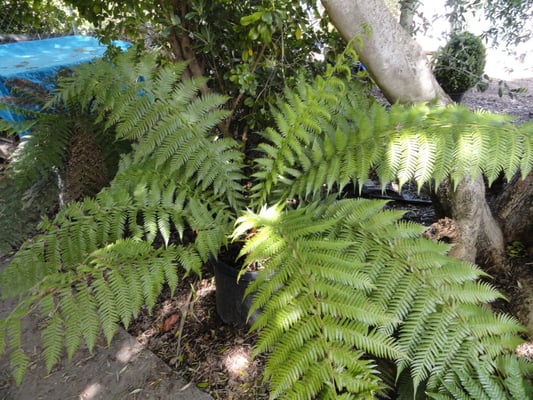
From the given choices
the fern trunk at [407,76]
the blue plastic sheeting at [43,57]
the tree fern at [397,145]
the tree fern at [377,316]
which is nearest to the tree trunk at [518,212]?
the fern trunk at [407,76]

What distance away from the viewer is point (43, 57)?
11.7ft

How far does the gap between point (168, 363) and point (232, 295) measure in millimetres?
501

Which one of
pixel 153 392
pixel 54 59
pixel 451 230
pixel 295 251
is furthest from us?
pixel 54 59

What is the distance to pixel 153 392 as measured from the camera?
175cm

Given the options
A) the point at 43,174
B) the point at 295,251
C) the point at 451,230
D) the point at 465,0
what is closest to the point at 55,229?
the point at 43,174

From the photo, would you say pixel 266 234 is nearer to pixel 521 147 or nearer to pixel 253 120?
pixel 521 147

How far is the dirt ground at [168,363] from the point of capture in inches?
68.4

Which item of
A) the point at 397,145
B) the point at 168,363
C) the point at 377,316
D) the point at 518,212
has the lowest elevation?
the point at 168,363

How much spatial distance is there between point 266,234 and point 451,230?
2.97ft

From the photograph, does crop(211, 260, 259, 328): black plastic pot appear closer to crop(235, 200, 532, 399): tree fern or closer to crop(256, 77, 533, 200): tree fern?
crop(256, 77, 533, 200): tree fern

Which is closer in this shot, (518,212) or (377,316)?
(377,316)

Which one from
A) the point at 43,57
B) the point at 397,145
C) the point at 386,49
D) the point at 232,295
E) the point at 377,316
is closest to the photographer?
the point at 377,316

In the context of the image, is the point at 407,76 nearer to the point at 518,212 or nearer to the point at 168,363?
the point at 518,212

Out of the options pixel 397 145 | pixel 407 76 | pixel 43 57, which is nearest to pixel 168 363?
pixel 397 145
